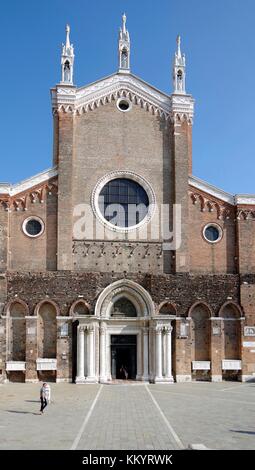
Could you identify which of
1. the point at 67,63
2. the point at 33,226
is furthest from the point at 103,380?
the point at 67,63

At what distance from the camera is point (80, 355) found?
29.7 meters

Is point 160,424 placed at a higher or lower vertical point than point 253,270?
lower

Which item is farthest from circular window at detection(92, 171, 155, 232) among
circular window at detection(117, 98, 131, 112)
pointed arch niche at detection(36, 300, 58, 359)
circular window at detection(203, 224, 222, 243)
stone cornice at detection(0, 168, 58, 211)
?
pointed arch niche at detection(36, 300, 58, 359)

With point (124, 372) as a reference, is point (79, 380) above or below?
below

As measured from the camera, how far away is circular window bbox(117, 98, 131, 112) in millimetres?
33719

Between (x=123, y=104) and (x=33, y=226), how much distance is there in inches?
360

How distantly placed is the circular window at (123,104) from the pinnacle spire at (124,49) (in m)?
1.85

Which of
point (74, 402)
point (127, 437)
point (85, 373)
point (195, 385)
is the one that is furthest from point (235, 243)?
point (127, 437)

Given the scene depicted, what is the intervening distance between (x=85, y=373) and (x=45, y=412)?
10128 mm

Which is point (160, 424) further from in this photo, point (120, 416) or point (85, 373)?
point (85, 373)

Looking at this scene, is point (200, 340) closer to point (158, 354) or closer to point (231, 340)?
point (231, 340)

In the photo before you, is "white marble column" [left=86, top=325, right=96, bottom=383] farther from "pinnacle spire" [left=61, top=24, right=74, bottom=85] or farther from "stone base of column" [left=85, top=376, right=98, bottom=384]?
"pinnacle spire" [left=61, top=24, right=74, bottom=85]

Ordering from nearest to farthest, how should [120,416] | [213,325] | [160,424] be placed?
1. [160,424]
2. [120,416]
3. [213,325]
